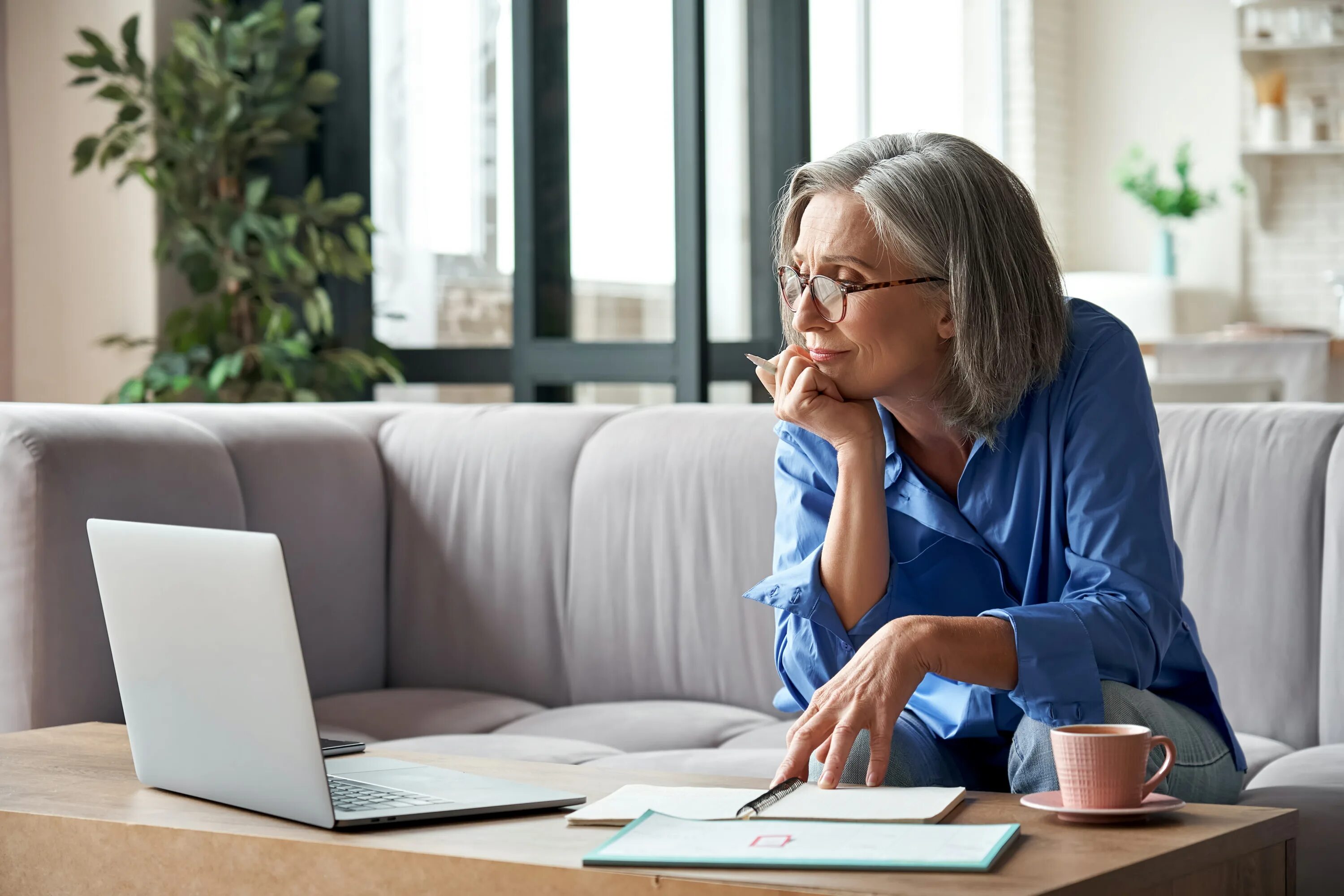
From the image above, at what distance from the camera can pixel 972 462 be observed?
158 cm

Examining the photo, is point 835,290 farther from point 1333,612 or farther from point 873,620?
point 1333,612

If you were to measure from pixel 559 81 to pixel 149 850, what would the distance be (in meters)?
3.03

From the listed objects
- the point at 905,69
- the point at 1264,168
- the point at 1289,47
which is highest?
the point at 1289,47

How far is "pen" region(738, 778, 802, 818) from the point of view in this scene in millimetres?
1126

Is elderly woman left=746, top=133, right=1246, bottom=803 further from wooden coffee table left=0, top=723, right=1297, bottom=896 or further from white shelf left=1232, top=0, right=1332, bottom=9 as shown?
white shelf left=1232, top=0, right=1332, bottom=9

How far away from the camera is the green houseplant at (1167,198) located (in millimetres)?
7590

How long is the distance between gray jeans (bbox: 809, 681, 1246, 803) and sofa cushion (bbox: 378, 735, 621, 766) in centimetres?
67

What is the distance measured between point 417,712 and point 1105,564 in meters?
1.41

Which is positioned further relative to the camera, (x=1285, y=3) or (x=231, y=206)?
(x=1285, y=3)

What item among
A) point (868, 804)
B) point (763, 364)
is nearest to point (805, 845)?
point (868, 804)

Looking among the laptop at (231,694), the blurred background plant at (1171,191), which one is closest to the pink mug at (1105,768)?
the laptop at (231,694)

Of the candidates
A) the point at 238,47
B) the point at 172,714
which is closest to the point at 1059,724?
the point at 172,714

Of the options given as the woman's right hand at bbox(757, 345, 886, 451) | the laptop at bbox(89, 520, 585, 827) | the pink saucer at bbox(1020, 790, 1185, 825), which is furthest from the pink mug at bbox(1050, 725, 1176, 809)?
the woman's right hand at bbox(757, 345, 886, 451)

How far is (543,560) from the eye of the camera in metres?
2.70
